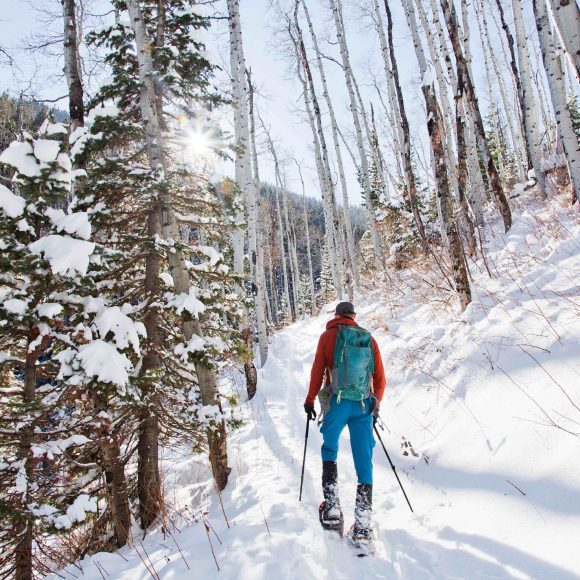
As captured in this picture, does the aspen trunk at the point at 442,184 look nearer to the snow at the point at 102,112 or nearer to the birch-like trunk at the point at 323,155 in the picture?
the snow at the point at 102,112

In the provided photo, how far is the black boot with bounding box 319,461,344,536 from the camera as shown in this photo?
11.1ft

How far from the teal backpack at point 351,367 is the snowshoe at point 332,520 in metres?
0.87

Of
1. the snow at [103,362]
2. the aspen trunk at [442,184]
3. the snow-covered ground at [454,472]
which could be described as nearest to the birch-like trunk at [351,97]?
the aspen trunk at [442,184]

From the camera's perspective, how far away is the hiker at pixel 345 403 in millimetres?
3492

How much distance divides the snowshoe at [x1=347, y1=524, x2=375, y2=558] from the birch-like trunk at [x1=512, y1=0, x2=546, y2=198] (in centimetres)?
976

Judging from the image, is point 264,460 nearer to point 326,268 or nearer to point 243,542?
point 243,542

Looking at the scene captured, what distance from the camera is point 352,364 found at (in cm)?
362

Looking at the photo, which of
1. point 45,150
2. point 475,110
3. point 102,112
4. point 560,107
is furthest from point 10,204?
point 475,110

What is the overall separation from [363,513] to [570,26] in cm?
493

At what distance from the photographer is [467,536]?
3041 mm

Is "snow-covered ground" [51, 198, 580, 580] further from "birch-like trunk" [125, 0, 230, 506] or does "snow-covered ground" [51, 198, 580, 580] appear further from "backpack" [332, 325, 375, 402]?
"backpack" [332, 325, 375, 402]

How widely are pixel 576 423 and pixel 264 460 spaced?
4.12 meters

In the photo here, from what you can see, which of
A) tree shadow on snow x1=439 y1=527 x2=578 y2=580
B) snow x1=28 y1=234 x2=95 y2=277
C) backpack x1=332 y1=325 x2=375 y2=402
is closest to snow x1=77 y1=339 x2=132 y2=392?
snow x1=28 y1=234 x2=95 y2=277

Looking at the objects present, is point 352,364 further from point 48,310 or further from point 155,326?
point 155,326
